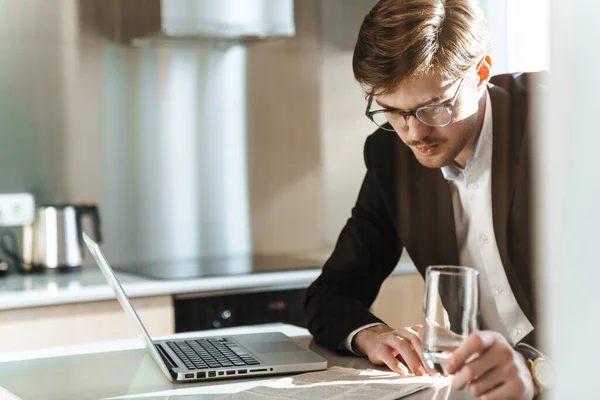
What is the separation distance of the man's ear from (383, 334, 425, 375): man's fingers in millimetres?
388

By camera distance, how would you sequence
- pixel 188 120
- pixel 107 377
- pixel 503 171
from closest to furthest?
pixel 503 171, pixel 107 377, pixel 188 120

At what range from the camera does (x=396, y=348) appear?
3.56 feet

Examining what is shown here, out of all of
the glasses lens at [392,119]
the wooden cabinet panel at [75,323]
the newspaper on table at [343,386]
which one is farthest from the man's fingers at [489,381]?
the wooden cabinet panel at [75,323]

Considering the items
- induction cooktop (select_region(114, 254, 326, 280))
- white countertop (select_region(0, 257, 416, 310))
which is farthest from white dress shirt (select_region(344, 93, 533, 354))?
induction cooktop (select_region(114, 254, 326, 280))

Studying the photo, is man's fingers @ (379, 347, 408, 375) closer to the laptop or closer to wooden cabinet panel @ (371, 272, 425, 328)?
the laptop

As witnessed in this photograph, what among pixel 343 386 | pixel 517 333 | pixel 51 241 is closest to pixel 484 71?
pixel 343 386

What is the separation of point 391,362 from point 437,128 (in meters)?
0.38

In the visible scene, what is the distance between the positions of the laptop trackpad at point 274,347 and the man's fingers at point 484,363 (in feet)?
1.51

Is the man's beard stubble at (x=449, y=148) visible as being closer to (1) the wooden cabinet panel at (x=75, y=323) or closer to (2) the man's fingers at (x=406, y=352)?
(2) the man's fingers at (x=406, y=352)

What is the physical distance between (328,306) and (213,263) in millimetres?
1210

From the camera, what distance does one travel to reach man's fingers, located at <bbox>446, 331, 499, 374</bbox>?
29.2 inches

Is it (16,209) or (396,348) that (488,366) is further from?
(16,209)

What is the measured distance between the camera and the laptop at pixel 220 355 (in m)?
1.08

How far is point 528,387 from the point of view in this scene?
63 centimetres
